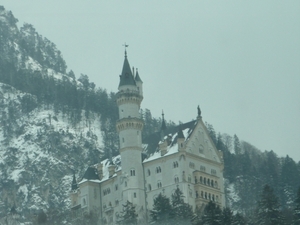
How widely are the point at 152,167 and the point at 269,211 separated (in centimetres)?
3606

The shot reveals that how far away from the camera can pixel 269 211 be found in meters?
102

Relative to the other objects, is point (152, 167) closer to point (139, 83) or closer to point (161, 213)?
point (139, 83)

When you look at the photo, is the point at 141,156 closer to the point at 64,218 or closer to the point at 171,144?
the point at 171,144

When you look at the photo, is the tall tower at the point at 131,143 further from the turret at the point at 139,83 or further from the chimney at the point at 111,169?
the chimney at the point at 111,169

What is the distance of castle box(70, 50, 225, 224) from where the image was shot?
5276 inches

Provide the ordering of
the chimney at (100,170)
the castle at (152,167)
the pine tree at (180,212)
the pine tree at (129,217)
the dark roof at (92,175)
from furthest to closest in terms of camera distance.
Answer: the chimney at (100,170) < the dark roof at (92,175) < the castle at (152,167) < the pine tree at (129,217) < the pine tree at (180,212)

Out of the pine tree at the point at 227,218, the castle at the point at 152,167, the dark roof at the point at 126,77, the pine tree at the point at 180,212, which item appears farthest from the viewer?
the dark roof at the point at 126,77

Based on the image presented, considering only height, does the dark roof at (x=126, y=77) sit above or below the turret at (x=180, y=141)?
above

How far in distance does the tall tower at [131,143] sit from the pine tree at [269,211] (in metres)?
32.5

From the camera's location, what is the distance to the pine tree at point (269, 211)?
10175 centimetres

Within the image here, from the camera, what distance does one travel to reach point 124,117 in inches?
5408

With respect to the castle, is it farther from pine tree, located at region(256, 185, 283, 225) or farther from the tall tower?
pine tree, located at region(256, 185, 283, 225)

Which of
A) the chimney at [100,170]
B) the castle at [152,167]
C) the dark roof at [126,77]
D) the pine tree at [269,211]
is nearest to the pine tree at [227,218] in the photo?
the pine tree at [269,211]

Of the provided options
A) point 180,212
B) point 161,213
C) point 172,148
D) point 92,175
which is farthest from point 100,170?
point 180,212
